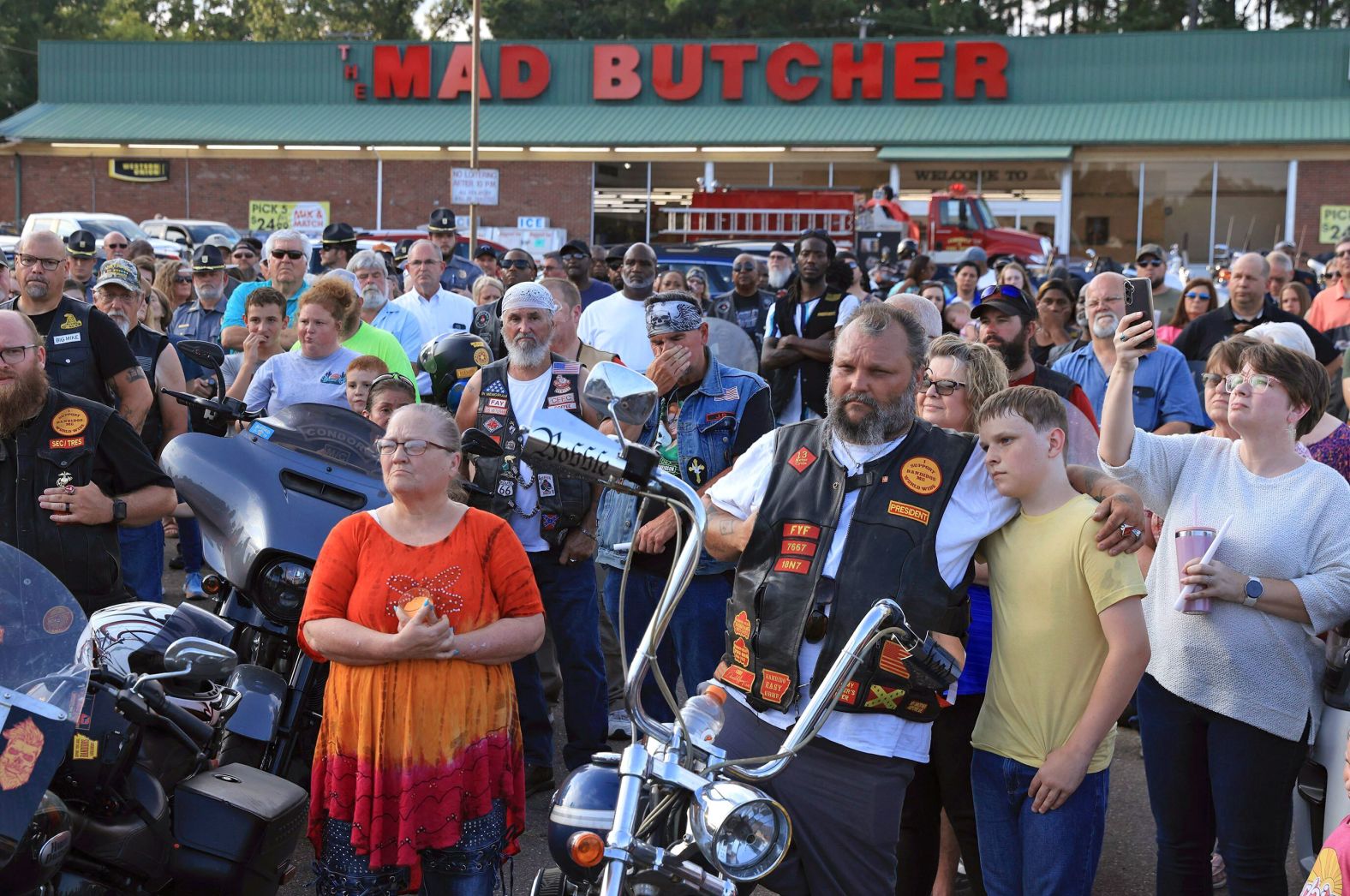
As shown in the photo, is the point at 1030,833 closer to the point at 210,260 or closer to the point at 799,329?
the point at 799,329

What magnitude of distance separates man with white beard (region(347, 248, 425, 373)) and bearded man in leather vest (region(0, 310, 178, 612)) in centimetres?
378

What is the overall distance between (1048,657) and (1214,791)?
882 mm

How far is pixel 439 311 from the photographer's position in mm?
10008

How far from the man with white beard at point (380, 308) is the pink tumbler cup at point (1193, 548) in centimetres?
582

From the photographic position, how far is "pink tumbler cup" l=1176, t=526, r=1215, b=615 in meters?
3.94

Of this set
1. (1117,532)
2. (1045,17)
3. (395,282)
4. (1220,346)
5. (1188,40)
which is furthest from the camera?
(1045,17)

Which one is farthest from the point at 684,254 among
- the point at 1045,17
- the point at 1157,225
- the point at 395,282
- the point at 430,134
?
the point at 1045,17

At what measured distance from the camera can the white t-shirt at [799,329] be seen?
29.2ft

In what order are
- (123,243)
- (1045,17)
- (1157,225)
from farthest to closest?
(1045,17), (1157,225), (123,243)

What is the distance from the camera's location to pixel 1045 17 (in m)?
54.4

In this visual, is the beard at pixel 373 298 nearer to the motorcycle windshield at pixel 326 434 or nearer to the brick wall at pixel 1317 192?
the motorcycle windshield at pixel 326 434

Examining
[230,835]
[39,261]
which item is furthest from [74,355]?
[230,835]

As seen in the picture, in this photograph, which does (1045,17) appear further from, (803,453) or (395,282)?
(803,453)

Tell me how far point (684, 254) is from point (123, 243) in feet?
25.3
